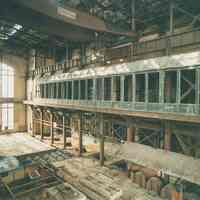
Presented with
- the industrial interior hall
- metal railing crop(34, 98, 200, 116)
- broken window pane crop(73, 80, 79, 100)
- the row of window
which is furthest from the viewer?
broken window pane crop(73, 80, 79, 100)

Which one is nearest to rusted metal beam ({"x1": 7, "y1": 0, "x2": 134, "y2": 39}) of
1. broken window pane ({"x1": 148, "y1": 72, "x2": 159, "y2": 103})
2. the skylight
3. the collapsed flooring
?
broken window pane ({"x1": 148, "y1": 72, "x2": 159, "y2": 103})

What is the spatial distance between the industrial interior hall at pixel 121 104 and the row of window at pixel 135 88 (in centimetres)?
6

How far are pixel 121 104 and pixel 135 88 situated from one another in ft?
4.12

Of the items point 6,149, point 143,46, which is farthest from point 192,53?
point 6,149

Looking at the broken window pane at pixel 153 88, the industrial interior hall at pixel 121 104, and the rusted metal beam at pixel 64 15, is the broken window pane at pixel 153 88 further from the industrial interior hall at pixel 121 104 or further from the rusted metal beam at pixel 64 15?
the rusted metal beam at pixel 64 15

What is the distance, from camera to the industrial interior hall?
331 inches

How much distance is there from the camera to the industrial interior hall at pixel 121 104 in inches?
331

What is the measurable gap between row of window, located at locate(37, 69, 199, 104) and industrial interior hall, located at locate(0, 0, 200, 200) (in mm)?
63

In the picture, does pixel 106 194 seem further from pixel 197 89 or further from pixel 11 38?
pixel 11 38

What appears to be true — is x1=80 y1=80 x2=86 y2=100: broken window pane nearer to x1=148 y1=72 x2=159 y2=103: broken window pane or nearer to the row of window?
the row of window

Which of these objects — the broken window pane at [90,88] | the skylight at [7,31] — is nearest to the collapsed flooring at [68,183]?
the broken window pane at [90,88]

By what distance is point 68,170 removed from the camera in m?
12.5

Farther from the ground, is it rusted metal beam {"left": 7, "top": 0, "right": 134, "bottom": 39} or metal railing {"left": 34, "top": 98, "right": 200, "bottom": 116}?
rusted metal beam {"left": 7, "top": 0, "right": 134, "bottom": 39}

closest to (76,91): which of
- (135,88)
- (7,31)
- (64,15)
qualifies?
(135,88)
